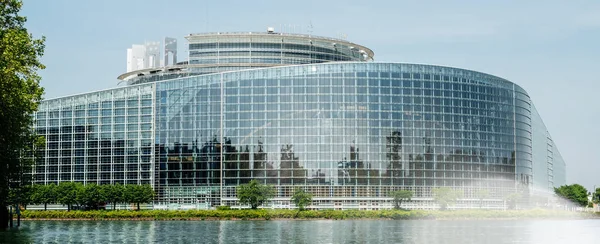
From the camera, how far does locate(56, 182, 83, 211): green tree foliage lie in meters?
168

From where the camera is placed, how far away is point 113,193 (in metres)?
170

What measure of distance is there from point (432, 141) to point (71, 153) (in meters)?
89.2

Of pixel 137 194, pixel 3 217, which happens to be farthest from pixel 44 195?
pixel 3 217

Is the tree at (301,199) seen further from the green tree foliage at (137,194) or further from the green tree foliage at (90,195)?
the green tree foliage at (90,195)

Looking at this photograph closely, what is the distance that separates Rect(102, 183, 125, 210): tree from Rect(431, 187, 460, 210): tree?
72.4m

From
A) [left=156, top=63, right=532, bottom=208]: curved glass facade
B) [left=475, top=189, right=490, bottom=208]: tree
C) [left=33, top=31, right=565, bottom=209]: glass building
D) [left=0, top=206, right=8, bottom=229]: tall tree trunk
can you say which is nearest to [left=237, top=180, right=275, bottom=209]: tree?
[left=33, top=31, right=565, bottom=209]: glass building

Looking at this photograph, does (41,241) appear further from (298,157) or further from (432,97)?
(432,97)

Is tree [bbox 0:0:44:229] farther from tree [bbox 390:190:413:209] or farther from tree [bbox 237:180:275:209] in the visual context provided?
tree [bbox 390:190:413:209]

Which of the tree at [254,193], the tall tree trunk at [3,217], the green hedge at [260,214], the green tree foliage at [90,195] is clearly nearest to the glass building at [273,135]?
the tree at [254,193]

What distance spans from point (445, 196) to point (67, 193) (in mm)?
85705

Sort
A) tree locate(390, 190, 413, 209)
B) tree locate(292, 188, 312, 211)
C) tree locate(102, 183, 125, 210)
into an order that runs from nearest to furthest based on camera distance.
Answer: tree locate(292, 188, 312, 211)
tree locate(102, 183, 125, 210)
tree locate(390, 190, 413, 209)

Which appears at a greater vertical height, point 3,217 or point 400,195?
point 3,217

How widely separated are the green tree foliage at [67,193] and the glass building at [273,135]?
14422 millimetres

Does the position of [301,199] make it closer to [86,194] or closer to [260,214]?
[260,214]
